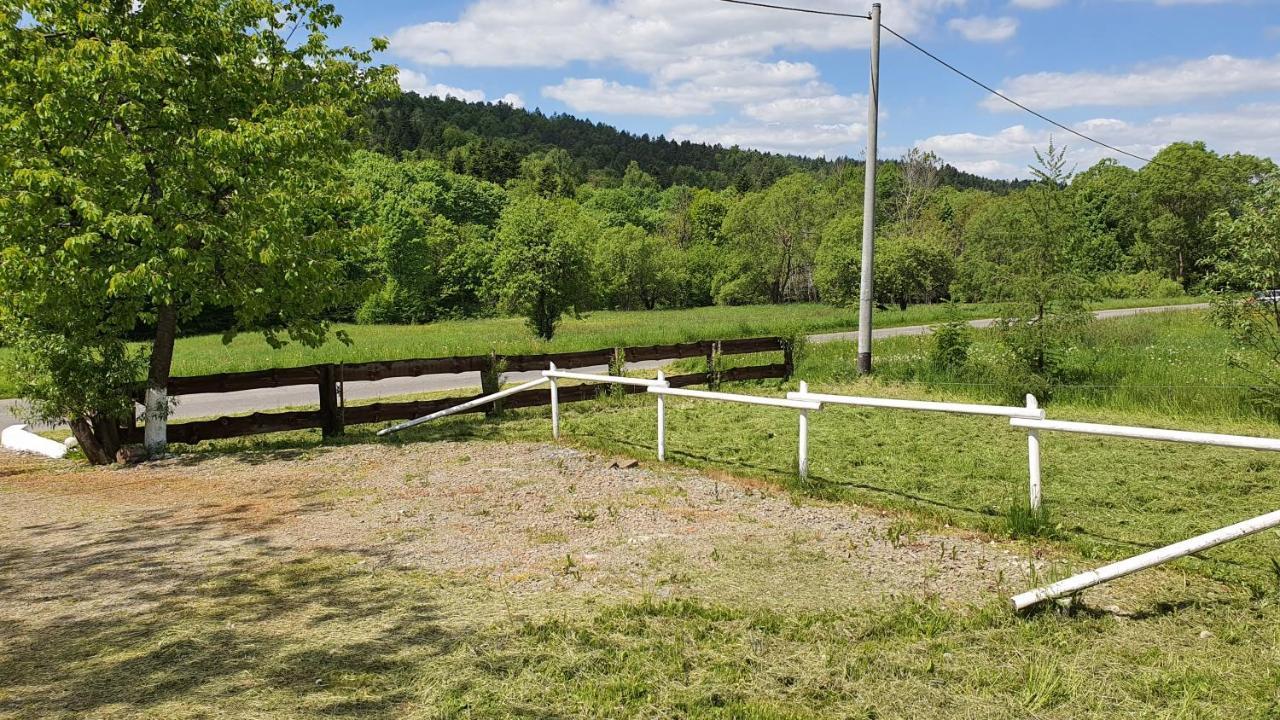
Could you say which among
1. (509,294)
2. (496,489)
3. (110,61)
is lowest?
(496,489)

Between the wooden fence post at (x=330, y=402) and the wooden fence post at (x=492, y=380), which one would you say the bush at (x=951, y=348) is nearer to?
the wooden fence post at (x=492, y=380)

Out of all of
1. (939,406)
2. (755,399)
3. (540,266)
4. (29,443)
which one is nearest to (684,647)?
(939,406)

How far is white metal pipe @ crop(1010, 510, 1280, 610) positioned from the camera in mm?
4781

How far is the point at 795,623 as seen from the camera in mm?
5027

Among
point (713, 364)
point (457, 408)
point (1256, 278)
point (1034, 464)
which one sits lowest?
point (457, 408)

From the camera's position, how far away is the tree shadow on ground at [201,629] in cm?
410

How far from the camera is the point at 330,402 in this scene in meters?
12.3

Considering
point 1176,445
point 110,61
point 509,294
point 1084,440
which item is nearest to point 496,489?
point 110,61

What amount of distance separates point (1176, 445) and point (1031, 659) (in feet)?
24.3

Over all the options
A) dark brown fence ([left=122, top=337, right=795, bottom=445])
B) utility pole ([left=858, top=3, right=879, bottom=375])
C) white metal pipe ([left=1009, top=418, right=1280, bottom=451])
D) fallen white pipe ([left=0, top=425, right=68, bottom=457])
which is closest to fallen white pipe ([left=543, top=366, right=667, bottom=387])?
dark brown fence ([left=122, top=337, right=795, bottom=445])

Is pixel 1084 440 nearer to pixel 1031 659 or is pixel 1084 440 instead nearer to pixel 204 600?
pixel 1031 659

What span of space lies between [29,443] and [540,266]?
1740 cm

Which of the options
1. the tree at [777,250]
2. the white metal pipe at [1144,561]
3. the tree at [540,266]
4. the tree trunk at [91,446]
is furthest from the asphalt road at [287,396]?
the tree at [777,250]

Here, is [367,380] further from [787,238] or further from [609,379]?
[787,238]
